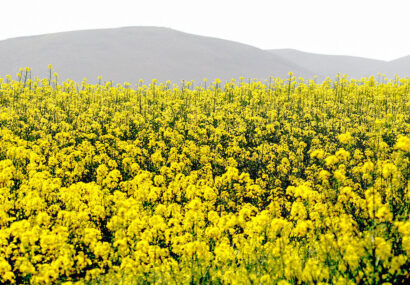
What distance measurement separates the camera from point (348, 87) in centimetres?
2291

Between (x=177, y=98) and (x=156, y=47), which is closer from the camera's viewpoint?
(x=177, y=98)

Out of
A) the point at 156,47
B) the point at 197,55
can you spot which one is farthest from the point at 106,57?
the point at 197,55

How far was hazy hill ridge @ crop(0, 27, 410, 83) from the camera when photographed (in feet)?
316

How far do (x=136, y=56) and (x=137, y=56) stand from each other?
0.34m

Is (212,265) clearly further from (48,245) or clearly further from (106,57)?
(106,57)

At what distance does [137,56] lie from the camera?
113 meters

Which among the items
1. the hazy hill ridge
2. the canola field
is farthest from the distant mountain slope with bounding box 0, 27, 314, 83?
the canola field

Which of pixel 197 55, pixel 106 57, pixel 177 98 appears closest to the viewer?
pixel 177 98

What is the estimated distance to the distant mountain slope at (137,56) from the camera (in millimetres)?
96500

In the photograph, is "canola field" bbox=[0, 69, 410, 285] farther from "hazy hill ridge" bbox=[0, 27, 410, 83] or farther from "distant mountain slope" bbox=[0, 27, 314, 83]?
"hazy hill ridge" bbox=[0, 27, 410, 83]

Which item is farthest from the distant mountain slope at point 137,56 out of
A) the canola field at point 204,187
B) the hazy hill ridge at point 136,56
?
the canola field at point 204,187

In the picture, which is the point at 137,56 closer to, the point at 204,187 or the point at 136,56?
the point at 136,56

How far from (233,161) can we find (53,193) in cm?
581

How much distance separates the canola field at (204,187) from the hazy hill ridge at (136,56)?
7629 cm
